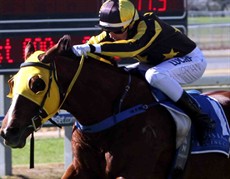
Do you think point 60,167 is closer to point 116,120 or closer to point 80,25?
point 80,25

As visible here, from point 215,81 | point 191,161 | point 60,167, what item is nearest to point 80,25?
point 60,167

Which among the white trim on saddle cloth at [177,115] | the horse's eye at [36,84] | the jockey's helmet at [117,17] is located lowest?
the white trim on saddle cloth at [177,115]

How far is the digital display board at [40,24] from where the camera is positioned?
8844 millimetres

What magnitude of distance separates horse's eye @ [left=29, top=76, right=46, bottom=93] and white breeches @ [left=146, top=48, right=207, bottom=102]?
0.88 meters

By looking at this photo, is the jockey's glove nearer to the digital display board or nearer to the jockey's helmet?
the jockey's helmet

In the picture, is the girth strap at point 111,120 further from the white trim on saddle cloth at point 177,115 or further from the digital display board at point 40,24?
the digital display board at point 40,24

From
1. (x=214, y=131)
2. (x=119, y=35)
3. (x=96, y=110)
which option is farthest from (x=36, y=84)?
(x=214, y=131)

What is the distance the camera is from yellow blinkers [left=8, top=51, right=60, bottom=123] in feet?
16.6

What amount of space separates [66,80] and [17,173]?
424cm

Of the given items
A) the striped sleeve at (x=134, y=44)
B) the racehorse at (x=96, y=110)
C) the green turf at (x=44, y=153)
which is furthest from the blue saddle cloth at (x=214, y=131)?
the green turf at (x=44, y=153)

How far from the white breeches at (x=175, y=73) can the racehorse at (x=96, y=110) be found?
101 mm

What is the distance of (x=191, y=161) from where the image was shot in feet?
19.4

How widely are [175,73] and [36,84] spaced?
4.05 ft

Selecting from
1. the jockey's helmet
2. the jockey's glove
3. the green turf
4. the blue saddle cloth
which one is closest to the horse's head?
the jockey's glove
